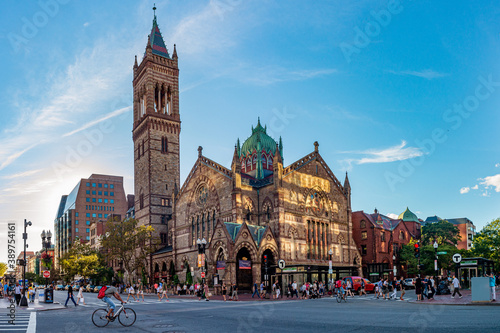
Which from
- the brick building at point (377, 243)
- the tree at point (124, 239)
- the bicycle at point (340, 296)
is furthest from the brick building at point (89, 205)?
the bicycle at point (340, 296)

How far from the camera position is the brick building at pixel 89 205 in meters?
155

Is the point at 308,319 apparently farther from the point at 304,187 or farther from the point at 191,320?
the point at 304,187

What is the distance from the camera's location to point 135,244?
63469 millimetres

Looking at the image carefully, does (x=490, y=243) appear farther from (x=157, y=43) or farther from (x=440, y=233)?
(x=157, y=43)

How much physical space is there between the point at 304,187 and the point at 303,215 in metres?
3.68

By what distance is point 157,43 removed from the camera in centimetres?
8156

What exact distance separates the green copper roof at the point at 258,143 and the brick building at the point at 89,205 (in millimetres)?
89210

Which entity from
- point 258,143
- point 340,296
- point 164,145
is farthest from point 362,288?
point 164,145

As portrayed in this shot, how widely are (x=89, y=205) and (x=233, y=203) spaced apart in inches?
4482

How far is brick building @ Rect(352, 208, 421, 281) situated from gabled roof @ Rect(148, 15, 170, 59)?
42083mm

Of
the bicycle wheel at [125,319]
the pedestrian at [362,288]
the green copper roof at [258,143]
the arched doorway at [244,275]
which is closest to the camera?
the bicycle wheel at [125,319]

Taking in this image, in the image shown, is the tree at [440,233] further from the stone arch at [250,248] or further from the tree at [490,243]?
the stone arch at [250,248]

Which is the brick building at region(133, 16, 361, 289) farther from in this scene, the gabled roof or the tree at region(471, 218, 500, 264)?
the tree at region(471, 218, 500, 264)

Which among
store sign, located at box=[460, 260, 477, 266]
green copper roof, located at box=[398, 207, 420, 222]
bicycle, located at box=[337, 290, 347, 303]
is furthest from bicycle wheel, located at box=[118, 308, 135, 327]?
green copper roof, located at box=[398, 207, 420, 222]
